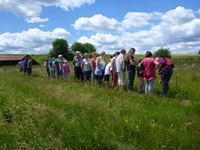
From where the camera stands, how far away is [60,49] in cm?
11369

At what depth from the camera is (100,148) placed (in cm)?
500

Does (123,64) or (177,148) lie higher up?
(123,64)

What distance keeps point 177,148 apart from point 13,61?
9959 cm

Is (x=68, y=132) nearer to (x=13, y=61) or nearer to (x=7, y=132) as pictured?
(x=7, y=132)

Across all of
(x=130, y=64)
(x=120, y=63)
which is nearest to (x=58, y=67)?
(x=120, y=63)

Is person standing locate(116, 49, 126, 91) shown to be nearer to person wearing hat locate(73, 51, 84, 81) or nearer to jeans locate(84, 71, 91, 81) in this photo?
jeans locate(84, 71, 91, 81)

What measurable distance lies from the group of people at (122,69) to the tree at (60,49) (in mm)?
94503

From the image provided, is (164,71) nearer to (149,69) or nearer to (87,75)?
(149,69)

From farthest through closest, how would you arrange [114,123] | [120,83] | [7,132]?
[120,83] < [114,123] < [7,132]

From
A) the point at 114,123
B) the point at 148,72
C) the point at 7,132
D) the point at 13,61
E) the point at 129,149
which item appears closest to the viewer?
the point at 129,149

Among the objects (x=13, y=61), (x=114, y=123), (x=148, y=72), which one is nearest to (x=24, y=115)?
(x=114, y=123)

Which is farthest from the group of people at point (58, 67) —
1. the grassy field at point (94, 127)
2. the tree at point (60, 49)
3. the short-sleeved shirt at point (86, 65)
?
the tree at point (60, 49)

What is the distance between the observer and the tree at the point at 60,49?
113 metres

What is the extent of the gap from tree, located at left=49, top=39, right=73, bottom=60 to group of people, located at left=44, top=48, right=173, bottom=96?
94.5 meters
